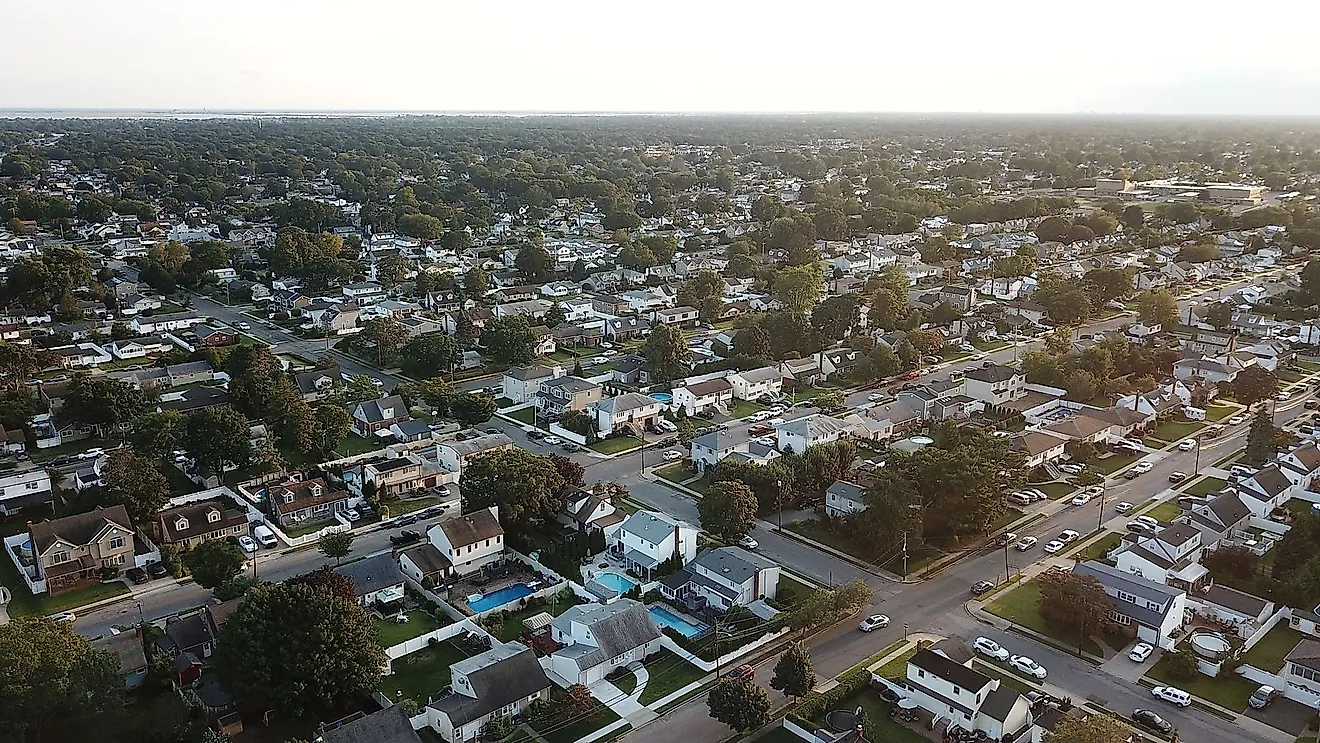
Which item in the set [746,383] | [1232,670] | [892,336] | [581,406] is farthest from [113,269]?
[1232,670]

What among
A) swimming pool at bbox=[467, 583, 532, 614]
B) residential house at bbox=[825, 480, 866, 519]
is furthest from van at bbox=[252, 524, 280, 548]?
residential house at bbox=[825, 480, 866, 519]

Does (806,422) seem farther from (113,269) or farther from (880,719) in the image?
(113,269)

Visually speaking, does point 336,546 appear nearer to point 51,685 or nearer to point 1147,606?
point 51,685

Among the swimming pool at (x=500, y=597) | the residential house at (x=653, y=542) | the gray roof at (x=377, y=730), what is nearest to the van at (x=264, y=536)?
the swimming pool at (x=500, y=597)

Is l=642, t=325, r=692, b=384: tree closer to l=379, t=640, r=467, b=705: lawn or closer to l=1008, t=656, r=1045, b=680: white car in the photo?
l=379, t=640, r=467, b=705: lawn

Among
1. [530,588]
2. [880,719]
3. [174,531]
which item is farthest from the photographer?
[174,531]

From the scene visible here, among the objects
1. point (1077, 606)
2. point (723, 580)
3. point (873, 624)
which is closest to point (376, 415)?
point (723, 580)
